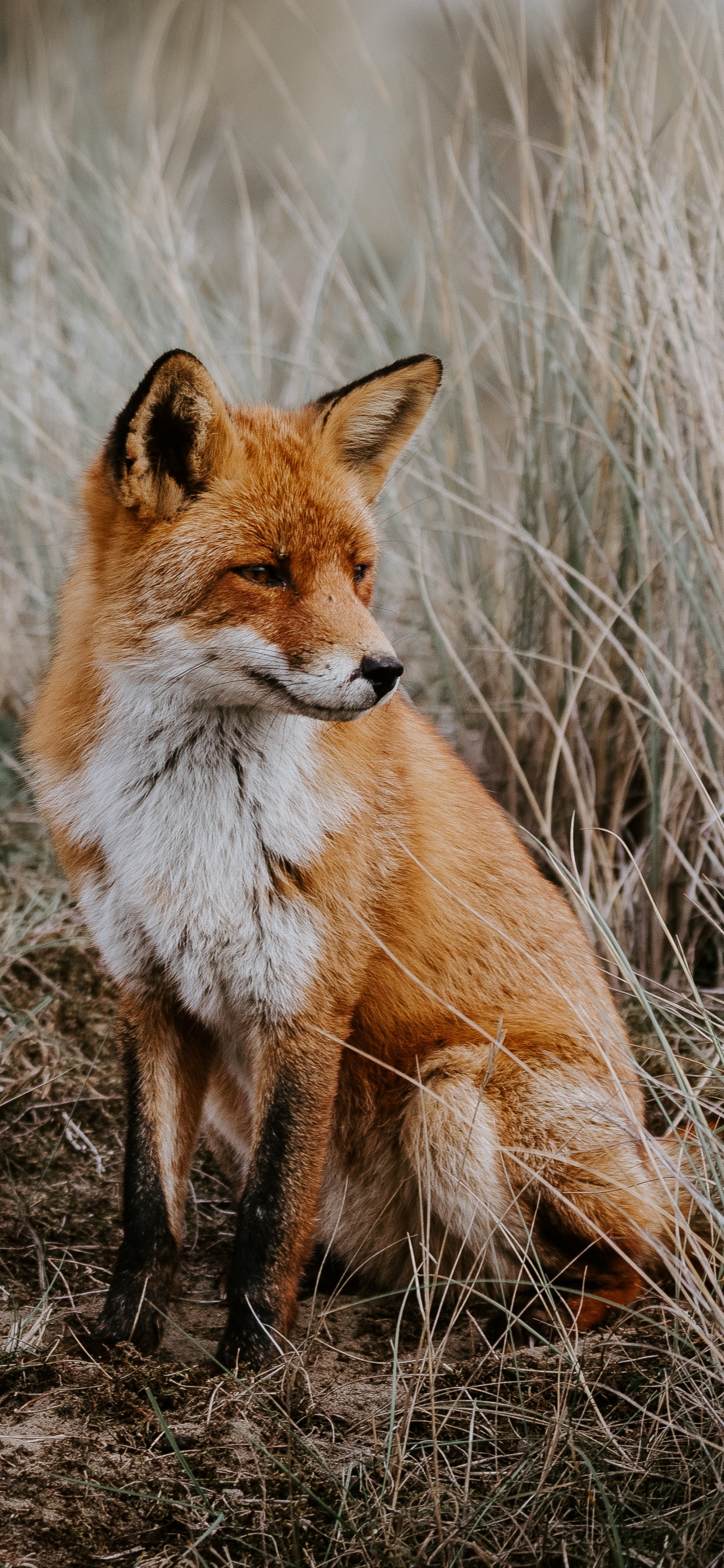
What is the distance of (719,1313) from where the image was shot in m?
2.20

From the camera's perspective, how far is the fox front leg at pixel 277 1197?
9.29 feet

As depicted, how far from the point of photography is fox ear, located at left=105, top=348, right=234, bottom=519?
2.66 metres

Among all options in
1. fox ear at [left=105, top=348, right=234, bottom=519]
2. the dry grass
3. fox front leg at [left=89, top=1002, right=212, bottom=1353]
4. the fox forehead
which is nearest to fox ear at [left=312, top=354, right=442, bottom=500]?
the fox forehead

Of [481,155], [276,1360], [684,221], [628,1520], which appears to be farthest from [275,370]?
[628,1520]

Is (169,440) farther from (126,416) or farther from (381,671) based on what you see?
(381,671)

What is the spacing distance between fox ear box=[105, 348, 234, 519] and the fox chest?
0.57 metres

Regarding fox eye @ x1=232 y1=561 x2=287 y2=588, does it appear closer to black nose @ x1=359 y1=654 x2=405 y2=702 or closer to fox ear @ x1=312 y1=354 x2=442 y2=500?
black nose @ x1=359 y1=654 x2=405 y2=702

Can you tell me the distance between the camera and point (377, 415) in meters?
3.17

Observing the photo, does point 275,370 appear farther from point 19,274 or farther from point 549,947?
point 549,947

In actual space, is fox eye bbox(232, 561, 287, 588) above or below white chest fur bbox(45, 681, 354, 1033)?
above

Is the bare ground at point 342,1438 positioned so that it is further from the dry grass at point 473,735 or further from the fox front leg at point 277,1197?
the fox front leg at point 277,1197

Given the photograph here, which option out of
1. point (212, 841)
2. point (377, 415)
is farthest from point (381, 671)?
point (377, 415)

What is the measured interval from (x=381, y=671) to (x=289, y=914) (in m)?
0.64

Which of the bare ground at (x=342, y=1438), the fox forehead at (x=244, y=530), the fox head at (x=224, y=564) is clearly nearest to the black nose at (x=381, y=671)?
the fox head at (x=224, y=564)
